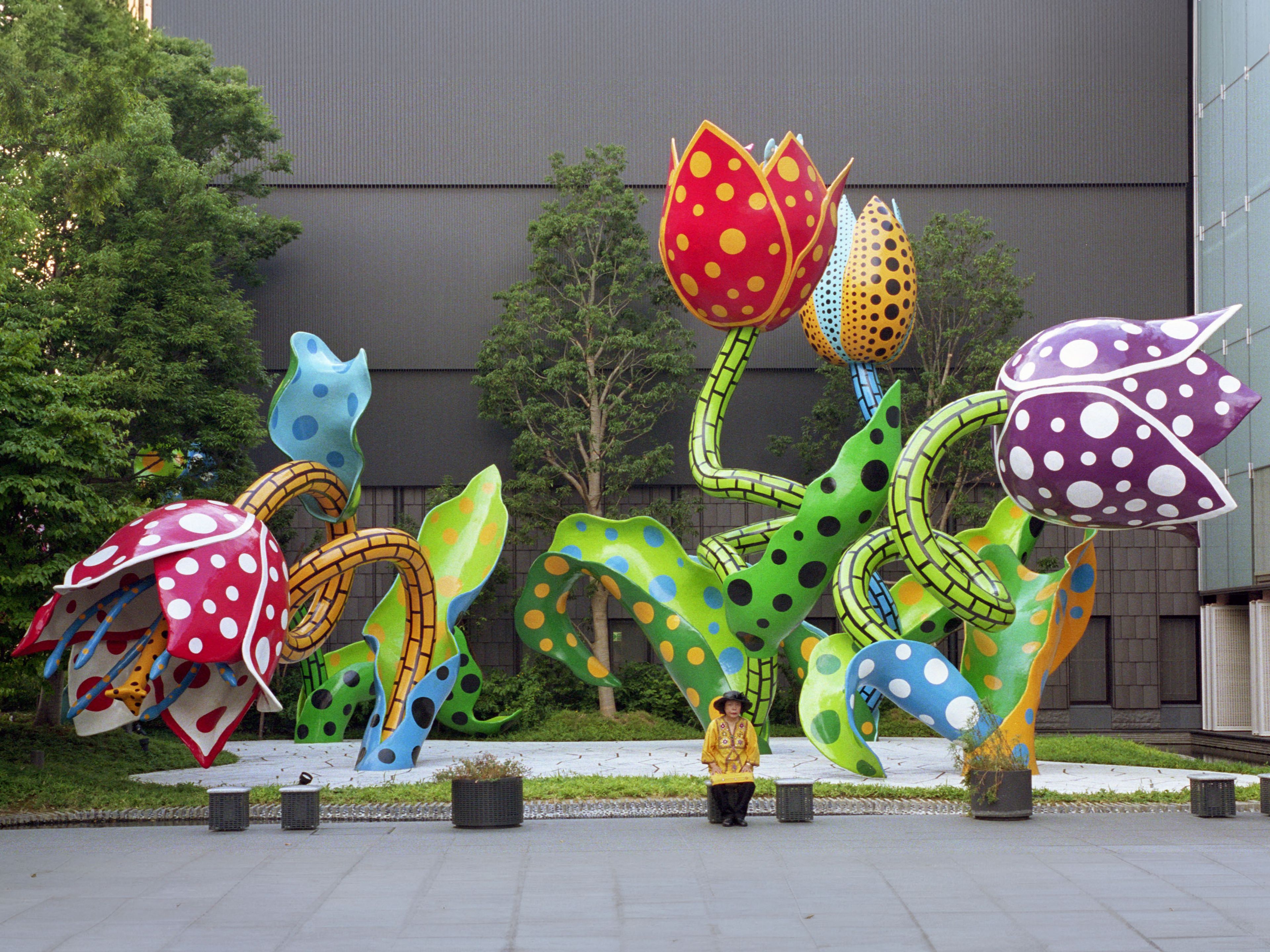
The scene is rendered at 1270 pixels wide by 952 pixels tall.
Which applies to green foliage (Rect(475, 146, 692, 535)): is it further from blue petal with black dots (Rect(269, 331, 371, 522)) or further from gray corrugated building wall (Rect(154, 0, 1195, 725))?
blue petal with black dots (Rect(269, 331, 371, 522))

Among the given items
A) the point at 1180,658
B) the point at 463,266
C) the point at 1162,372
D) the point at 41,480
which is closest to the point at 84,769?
the point at 41,480

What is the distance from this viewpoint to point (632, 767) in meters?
17.1

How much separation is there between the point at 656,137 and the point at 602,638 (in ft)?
32.3

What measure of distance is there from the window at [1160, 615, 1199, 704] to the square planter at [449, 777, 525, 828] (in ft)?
62.5

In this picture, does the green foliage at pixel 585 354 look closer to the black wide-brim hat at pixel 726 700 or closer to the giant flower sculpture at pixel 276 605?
the giant flower sculpture at pixel 276 605

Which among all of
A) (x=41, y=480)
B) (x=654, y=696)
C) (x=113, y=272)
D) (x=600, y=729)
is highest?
(x=113, y=272)

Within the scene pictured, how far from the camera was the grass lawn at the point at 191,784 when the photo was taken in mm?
13227

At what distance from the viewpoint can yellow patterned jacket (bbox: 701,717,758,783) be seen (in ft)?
37.7

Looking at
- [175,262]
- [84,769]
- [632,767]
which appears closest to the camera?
[84,769]

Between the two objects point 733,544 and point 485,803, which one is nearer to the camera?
point 485,803

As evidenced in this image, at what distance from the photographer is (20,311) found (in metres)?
20.0

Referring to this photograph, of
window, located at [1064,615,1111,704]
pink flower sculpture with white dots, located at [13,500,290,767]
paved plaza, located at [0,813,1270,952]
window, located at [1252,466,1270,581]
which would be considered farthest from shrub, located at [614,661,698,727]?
paved plaza, located at [0,813,1270,952]

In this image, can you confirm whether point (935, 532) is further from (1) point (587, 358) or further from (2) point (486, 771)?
(1) point (587, 358)

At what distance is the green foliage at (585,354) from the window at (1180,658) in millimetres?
10451
